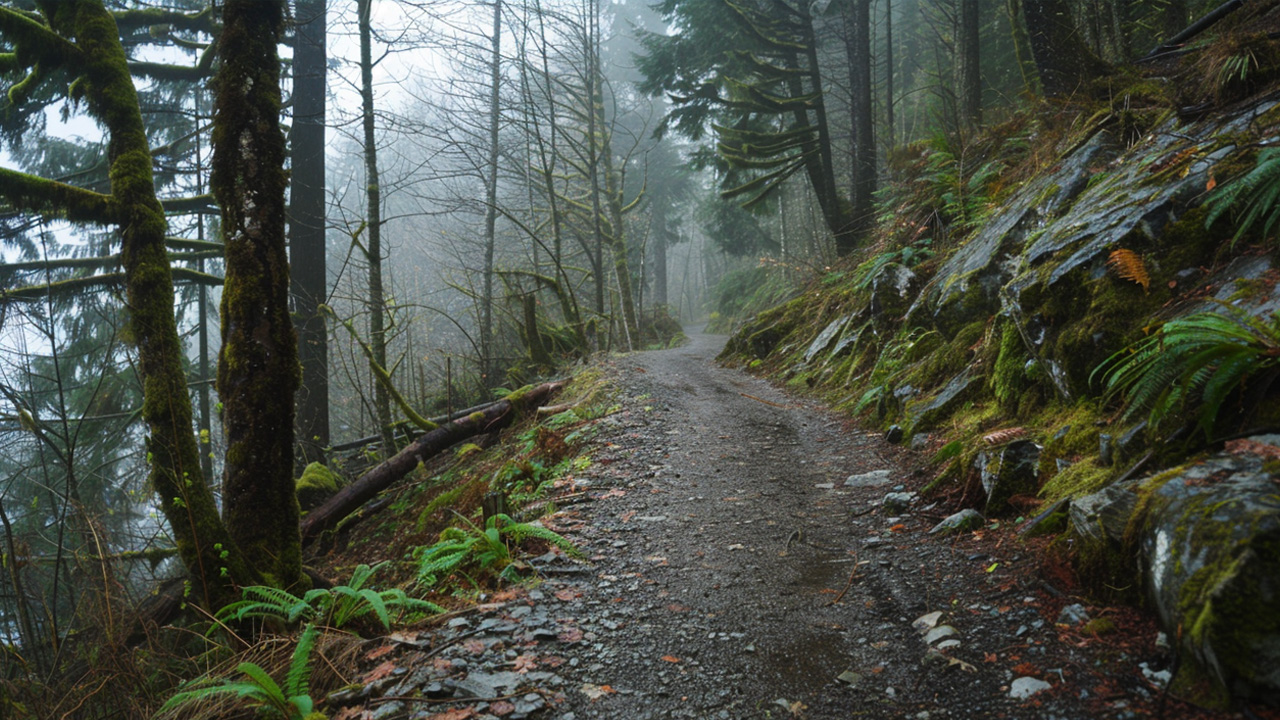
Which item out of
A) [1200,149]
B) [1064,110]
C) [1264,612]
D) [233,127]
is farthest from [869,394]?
[233,127]

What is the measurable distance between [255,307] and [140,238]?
1.34 m

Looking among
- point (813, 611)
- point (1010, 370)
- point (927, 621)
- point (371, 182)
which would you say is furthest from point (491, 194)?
point (927, 621)

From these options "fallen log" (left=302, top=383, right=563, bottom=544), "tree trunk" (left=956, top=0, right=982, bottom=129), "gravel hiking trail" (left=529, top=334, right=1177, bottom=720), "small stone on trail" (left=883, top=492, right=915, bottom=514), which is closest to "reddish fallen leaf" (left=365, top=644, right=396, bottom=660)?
"gravel hiking trail" (left=529, top=334, right=1177, bottom=720)

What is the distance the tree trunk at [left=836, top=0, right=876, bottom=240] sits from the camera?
11.8 metres

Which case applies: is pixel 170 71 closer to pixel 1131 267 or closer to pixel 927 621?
pixel 927 621

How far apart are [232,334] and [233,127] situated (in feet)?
4.64

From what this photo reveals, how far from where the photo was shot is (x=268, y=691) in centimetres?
221

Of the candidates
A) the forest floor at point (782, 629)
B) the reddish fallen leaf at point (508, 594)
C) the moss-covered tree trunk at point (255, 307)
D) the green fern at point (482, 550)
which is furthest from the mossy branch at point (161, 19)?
the forest floor at point (782, 629)

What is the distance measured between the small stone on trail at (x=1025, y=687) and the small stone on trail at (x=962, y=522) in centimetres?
143

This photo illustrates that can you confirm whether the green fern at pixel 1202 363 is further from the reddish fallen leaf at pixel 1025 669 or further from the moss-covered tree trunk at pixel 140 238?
the moss-covered tree trunk at pixel 140 238

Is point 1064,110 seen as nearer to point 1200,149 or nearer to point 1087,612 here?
point 1200,149

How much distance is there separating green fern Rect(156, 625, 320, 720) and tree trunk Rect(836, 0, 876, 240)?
11.8 metres

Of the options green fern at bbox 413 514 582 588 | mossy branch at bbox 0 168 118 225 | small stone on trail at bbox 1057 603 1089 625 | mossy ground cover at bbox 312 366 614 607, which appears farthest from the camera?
mossy ground cover at bbox 312 366 614 607

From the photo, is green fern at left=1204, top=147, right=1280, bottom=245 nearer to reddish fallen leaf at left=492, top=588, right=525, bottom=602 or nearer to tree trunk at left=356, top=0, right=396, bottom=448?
reddish fallen leaf at left=492, top=588, right=525, bottom=602
